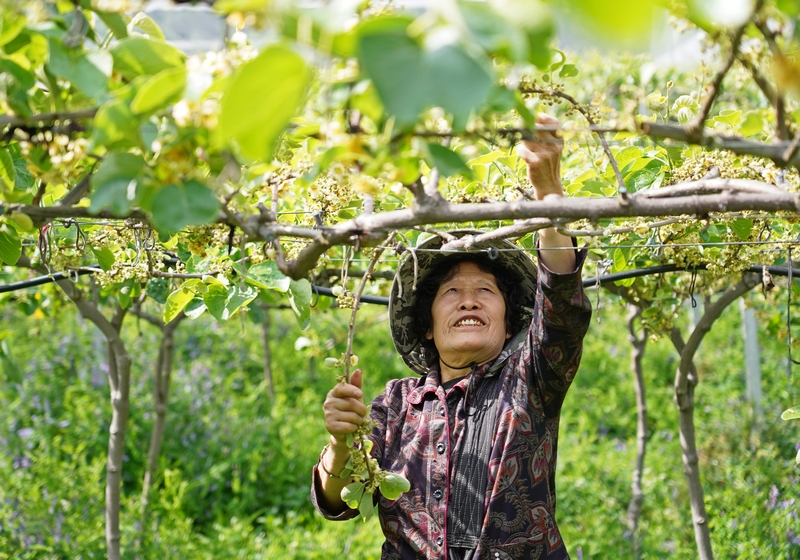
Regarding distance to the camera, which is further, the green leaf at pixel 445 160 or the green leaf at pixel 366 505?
the green leaf at pixel 366 505

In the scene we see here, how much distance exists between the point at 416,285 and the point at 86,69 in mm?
1157

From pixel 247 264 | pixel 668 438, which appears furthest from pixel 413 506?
pixel 668 438

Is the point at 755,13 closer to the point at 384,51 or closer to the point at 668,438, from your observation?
the point at 384,51

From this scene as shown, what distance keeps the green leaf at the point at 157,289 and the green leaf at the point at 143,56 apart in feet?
4.10

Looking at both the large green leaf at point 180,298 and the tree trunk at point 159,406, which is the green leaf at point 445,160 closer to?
the large green leaf at point 180,298

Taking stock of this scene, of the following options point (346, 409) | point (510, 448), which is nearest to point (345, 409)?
point (346, 409)

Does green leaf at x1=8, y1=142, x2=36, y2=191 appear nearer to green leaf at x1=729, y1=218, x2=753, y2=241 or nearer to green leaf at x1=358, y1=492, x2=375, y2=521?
green leaf at x1=358, y1=492, x2=375, y2=521

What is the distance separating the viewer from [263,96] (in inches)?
25.1

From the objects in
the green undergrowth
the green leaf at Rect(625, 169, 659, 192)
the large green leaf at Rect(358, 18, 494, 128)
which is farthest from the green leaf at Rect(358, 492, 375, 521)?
the green undergrowth

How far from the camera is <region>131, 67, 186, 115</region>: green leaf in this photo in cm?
73

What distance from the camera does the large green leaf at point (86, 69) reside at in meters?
0.86

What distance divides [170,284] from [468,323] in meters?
0.75

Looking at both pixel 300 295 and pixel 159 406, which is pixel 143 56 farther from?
pixel 159 406

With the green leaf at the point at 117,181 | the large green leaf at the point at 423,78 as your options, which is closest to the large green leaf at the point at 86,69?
the green leaf at the point at 117,181
